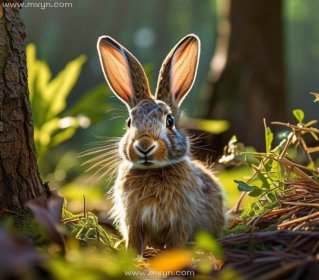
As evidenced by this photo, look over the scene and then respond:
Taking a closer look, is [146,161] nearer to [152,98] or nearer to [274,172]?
[152,98]

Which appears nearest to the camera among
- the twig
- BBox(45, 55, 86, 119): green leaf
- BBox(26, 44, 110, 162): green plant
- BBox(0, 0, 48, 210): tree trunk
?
the twig

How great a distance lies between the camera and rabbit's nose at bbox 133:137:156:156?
11.7ft

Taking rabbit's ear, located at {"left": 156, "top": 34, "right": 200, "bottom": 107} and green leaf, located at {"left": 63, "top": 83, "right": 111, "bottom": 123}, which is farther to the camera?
green leaf, located at {"left": 63, "top": 83, "right": 111, "bottom": 123}

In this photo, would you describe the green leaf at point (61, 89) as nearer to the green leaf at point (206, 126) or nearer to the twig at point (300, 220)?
the green leaf at point (206, 126)

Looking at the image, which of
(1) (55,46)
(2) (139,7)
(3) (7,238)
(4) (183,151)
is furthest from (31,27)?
(3) (7,238)

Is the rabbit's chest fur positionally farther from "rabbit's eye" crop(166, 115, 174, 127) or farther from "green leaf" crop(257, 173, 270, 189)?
"green leaf" crop(257, 173, 270, 189)

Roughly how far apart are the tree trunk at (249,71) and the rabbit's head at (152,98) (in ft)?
16.6

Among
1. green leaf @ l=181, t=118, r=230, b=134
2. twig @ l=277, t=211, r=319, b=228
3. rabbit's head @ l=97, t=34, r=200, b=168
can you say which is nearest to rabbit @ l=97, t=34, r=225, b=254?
rabbit's head @ l=97, t=34, r=200, b=168

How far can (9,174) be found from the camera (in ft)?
10.2

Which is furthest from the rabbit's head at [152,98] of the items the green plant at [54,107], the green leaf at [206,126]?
the green leaf at [206,126]

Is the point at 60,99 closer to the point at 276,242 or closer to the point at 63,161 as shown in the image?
the point at 63,161

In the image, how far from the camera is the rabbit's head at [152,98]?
12.0ft

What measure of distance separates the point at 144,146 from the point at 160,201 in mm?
361

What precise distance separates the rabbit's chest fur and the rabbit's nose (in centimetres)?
26
